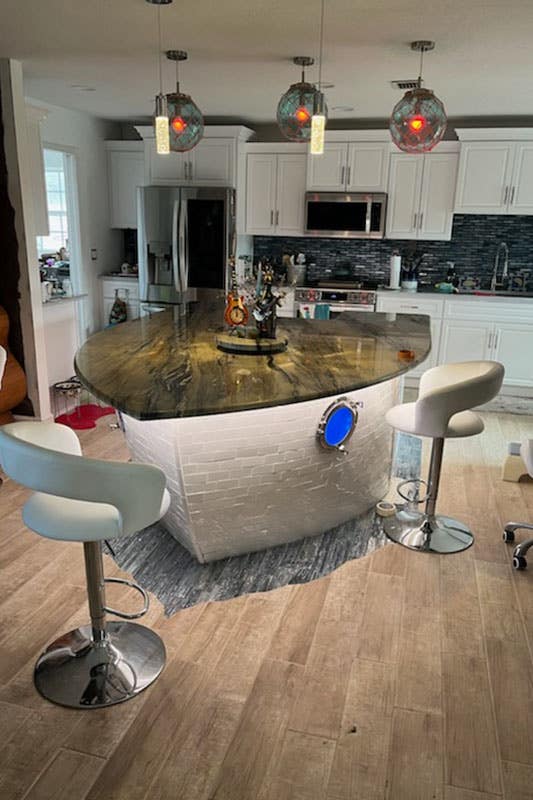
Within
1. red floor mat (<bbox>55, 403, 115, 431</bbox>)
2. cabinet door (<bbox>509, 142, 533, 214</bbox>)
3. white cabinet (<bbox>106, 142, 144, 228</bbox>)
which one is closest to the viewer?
red floor mat (<bbox>55, 403, 115, 431</bbox>)

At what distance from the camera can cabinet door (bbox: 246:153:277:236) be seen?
6.13 meters

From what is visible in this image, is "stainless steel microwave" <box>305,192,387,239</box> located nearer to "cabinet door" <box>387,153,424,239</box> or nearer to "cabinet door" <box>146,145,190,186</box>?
"cabinet door" <box>387,153,424,239</box>

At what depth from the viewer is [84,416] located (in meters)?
5.11

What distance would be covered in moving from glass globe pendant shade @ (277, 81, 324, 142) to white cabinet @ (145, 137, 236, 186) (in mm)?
3027

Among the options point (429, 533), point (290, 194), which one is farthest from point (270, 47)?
point (429, 533)

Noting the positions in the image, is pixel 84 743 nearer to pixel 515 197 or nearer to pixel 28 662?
pixel 28 662

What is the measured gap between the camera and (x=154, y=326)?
380 centimetres

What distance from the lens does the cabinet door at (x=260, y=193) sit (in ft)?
20.1

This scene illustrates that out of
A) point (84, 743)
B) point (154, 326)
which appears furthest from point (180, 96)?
point (84, 743)

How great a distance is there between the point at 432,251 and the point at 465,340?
3.66 ft

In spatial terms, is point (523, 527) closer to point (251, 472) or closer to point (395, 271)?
point (251, 472)

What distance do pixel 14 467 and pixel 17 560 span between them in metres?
1.37

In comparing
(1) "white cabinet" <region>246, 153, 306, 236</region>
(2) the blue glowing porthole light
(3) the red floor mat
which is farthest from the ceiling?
(3) the red floor mat

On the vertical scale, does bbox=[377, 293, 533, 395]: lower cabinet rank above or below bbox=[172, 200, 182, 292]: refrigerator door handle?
below
